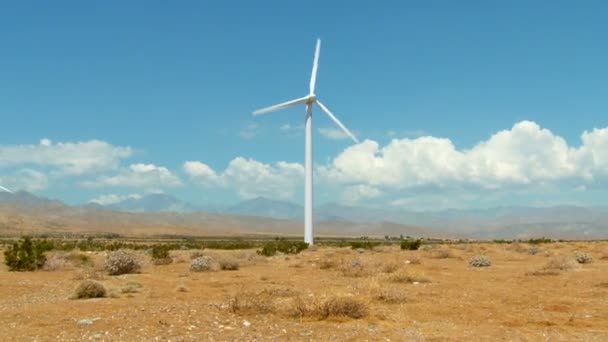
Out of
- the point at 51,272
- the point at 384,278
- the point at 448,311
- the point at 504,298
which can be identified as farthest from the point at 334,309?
the point at 51,272

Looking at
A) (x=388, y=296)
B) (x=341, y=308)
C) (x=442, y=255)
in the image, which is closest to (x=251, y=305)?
(x=341, y=308)

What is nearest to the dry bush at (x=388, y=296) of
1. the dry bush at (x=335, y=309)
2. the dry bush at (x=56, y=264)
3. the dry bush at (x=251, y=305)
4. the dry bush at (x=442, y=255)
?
the dry bush at (x=335, y=309)

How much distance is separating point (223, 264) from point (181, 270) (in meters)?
2.46

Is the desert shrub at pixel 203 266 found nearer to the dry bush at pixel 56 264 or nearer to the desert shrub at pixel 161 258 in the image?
the desert shrub at pixel 161 258

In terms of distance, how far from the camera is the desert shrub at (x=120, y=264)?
3195 cm

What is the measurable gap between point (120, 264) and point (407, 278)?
48.0 ft

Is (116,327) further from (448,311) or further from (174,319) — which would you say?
(448,311)

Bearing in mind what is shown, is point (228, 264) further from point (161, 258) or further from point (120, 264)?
point (161, 258)

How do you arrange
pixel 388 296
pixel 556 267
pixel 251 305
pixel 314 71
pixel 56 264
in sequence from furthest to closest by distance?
pixel 314 71
pixel 56 264
pixel 556 267
pixel 388 296
pixel 251 305

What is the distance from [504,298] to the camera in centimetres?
2222

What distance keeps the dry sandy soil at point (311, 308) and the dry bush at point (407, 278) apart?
6cm

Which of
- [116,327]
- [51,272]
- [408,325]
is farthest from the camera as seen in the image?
[51,272]

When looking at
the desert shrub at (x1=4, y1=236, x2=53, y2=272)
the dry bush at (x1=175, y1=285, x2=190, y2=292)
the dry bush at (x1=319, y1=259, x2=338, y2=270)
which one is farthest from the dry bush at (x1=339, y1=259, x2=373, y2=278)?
the desert shrub at (x1=4, y1=236, x2=53, y2=272)

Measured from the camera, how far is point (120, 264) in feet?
105
